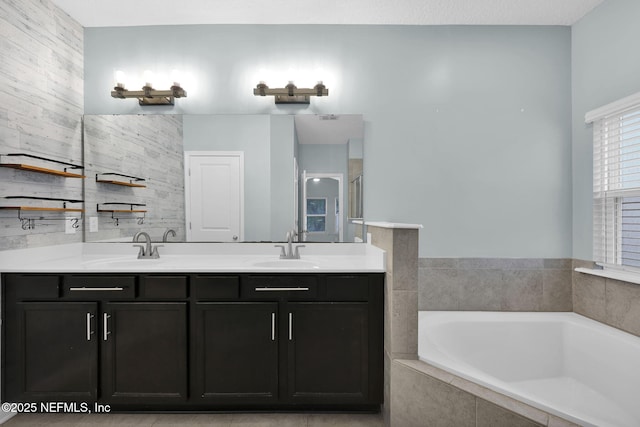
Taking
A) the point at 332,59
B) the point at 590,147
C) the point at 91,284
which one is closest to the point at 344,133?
the point at 332,59

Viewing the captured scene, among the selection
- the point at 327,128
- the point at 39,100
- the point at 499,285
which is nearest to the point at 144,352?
the point at 39,100

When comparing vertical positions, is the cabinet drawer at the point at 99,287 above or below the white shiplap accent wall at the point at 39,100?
below

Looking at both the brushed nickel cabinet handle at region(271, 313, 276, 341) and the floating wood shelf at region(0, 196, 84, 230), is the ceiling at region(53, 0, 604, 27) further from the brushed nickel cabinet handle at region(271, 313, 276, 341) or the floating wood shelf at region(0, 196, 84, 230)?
the brushed nickel cabinet handle at region(271, 313, 276, 341)

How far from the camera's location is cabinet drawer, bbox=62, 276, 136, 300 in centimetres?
190

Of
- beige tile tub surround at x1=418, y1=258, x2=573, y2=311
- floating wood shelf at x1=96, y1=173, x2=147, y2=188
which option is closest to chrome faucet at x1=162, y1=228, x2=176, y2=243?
floating wood shelf at x1=96, y1=173, x2=147, y2=188

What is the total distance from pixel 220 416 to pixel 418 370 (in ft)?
3.98

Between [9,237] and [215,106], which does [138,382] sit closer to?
[9,237]

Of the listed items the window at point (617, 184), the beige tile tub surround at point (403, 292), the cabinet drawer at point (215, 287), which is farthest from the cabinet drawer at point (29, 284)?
the window at point (617, 184)

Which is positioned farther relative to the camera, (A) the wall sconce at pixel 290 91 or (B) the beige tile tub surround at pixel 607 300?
(A) the wall sconce at pixel 290 91

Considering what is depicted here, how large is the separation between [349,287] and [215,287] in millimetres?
794

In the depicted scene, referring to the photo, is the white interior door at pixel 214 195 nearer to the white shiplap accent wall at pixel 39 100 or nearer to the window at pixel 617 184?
the white shiplap accent wall at pixel 39 100

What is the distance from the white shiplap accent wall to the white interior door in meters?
0.85

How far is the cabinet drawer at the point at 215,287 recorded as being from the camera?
1.90 m

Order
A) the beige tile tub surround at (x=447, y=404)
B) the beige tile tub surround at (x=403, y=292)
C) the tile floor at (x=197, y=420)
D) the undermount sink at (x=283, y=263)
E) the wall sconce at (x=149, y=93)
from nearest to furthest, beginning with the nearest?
the beige tile tub surround at (x=447, y=404), the beige tile tub surround at (x=403, y=292), the tile floor at (x=197, y=420), the undermount sink at (x=283, y=263), the wall sconce at (x=149, y=93)
